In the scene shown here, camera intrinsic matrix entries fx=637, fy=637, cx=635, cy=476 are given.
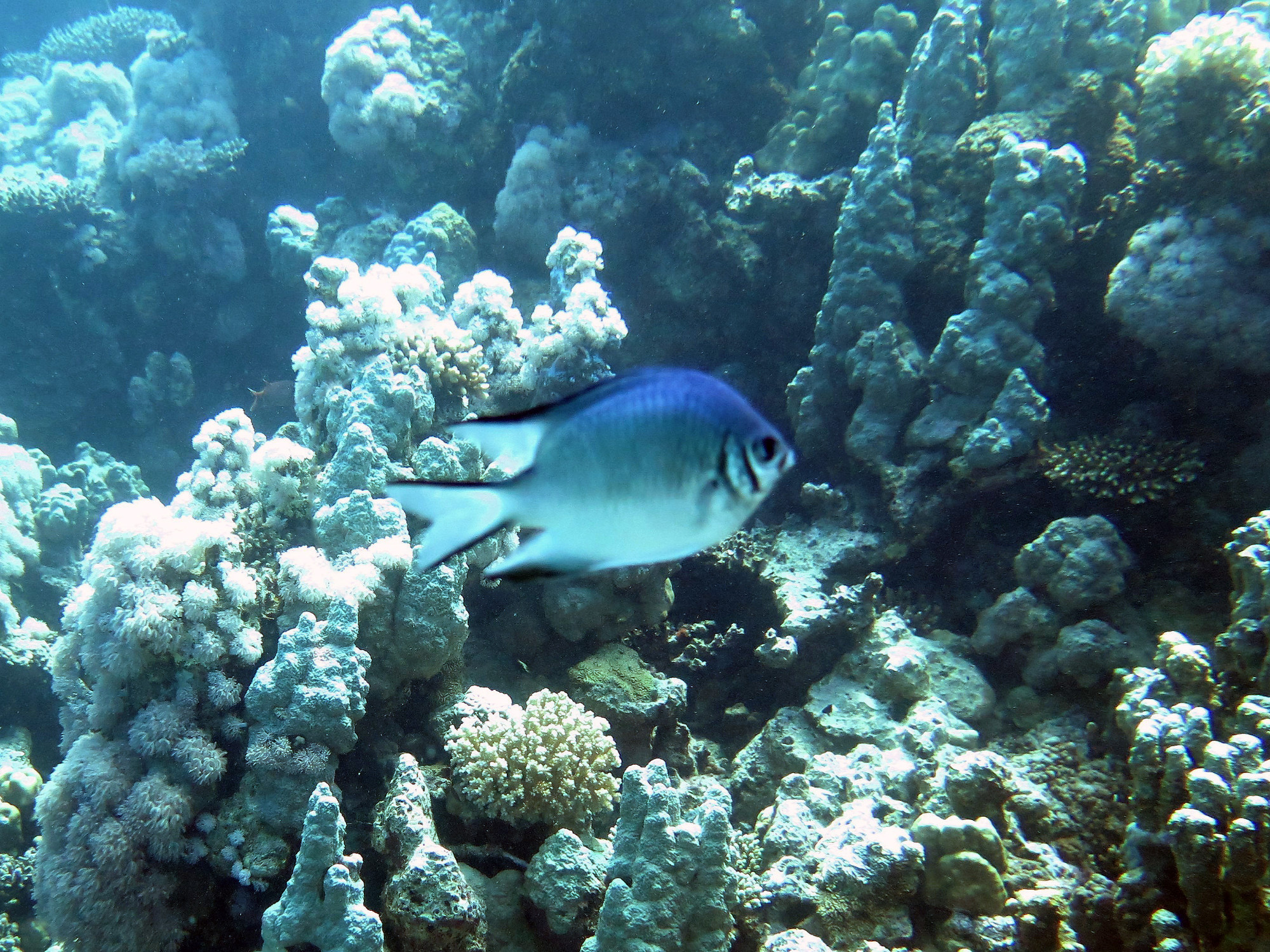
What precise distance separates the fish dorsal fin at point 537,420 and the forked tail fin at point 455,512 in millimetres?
81

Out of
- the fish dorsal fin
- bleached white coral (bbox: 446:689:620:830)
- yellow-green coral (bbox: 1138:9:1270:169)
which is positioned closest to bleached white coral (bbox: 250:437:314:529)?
bleached white coral (bbox: 446:689:620:830)

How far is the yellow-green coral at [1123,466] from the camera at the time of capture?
209 inches

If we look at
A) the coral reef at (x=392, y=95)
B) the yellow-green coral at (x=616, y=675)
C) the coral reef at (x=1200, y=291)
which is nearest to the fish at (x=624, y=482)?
the yellow-green coral at (x=616, y=675)

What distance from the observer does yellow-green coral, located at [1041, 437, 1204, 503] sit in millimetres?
5297

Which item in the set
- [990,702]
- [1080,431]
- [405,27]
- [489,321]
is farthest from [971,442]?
[405,27]

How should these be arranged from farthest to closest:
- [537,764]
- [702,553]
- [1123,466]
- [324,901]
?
[702,553], [1123,466], [537,764], [324,901]

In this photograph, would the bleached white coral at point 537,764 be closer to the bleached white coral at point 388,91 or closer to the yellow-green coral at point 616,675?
the yellow-green coral at point 616,675

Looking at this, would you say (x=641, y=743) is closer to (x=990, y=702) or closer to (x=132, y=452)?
(x=990, y=702)

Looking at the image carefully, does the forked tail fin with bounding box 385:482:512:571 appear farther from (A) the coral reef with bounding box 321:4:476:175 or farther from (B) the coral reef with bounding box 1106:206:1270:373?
(A) the coral reef with bounding box 321:4:476:175

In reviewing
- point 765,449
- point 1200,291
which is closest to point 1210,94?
point 1200,291

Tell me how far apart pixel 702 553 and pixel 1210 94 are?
20.4 ft

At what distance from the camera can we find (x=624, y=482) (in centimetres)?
113

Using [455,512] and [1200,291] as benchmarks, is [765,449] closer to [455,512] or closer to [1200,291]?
[455,512]

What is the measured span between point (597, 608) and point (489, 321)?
121 inches
